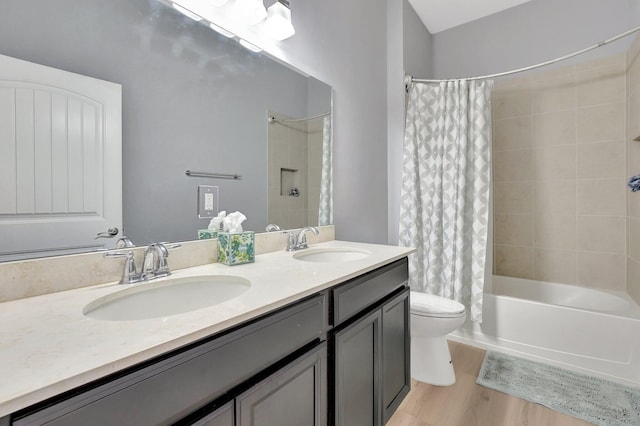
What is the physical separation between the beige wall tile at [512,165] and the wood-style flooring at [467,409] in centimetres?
177

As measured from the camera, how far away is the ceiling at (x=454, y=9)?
101 inches

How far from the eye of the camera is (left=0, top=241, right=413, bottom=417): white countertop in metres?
0.43

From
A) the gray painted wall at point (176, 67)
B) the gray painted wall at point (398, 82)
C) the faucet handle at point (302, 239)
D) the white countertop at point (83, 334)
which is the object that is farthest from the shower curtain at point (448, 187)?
the white countertop at point (83, 334)

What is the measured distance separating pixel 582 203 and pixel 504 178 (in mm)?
588

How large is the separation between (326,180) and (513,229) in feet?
6.34

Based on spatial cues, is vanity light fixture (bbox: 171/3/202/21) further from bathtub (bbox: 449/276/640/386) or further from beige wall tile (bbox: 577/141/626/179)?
beige wall tile (bbox: 577/141/626/179)

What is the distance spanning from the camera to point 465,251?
226 cm

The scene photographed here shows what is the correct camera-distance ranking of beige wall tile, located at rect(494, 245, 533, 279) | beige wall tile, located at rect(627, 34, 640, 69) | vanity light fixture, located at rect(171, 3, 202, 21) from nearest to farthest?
vanity light fixture, located at rect(171, 3, 202, 21), beige wall tile, located at rect(627, 34, 640, 69), beige wall tile, located at rect(494, 245, 533, 279)

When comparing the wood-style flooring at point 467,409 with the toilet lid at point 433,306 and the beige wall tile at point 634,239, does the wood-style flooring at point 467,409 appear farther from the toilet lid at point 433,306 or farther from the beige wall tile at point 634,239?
the beige wall tile at point 634,239

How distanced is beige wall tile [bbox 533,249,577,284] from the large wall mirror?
88.5 inches

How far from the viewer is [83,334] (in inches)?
22.7

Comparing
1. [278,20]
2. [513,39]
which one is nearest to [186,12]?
[278,20]

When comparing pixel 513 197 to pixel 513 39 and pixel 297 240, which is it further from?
pixel 297 240

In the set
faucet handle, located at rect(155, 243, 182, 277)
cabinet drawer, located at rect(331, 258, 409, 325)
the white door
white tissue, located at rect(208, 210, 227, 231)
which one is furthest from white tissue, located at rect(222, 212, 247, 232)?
cabinet drawer, located at rect(331, 258, 409, 325)
